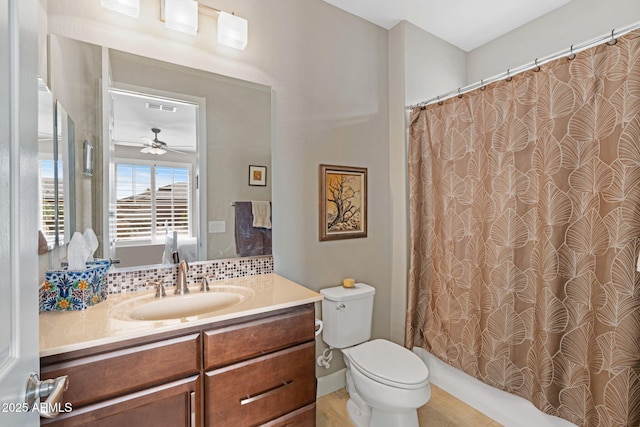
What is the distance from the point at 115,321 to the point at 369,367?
Result: 3.82 feet

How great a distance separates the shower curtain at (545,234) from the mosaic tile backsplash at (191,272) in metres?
1.23

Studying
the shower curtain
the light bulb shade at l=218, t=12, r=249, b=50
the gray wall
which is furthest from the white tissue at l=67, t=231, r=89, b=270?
the gray wall

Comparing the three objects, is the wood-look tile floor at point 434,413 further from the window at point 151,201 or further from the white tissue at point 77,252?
the white tissue at point 77,252

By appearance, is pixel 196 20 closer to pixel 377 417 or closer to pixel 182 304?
pixel 182 304

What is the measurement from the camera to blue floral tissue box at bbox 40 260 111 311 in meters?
1.14

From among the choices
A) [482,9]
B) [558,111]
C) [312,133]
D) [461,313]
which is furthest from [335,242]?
[482,9]

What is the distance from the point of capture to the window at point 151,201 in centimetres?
144

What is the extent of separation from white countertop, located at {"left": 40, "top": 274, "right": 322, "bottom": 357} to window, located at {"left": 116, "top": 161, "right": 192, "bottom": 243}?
292 mm

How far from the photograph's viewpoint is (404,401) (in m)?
1.44

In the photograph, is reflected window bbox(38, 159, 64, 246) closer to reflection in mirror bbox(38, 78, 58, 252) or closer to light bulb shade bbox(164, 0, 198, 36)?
reflection in mirror bbox(38, 78, 58, 252)

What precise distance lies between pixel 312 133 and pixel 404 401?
1558 millimetres

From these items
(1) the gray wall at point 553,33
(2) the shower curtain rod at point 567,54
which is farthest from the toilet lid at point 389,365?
(1) the gray wall at point 553,33

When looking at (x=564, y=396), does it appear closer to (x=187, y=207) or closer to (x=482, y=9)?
(x=187, y=207)

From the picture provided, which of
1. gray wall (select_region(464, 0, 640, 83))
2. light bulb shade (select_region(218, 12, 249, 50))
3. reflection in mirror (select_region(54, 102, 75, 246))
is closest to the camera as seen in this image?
reflection in mirror (select_region(54, 102, 75, 246))
